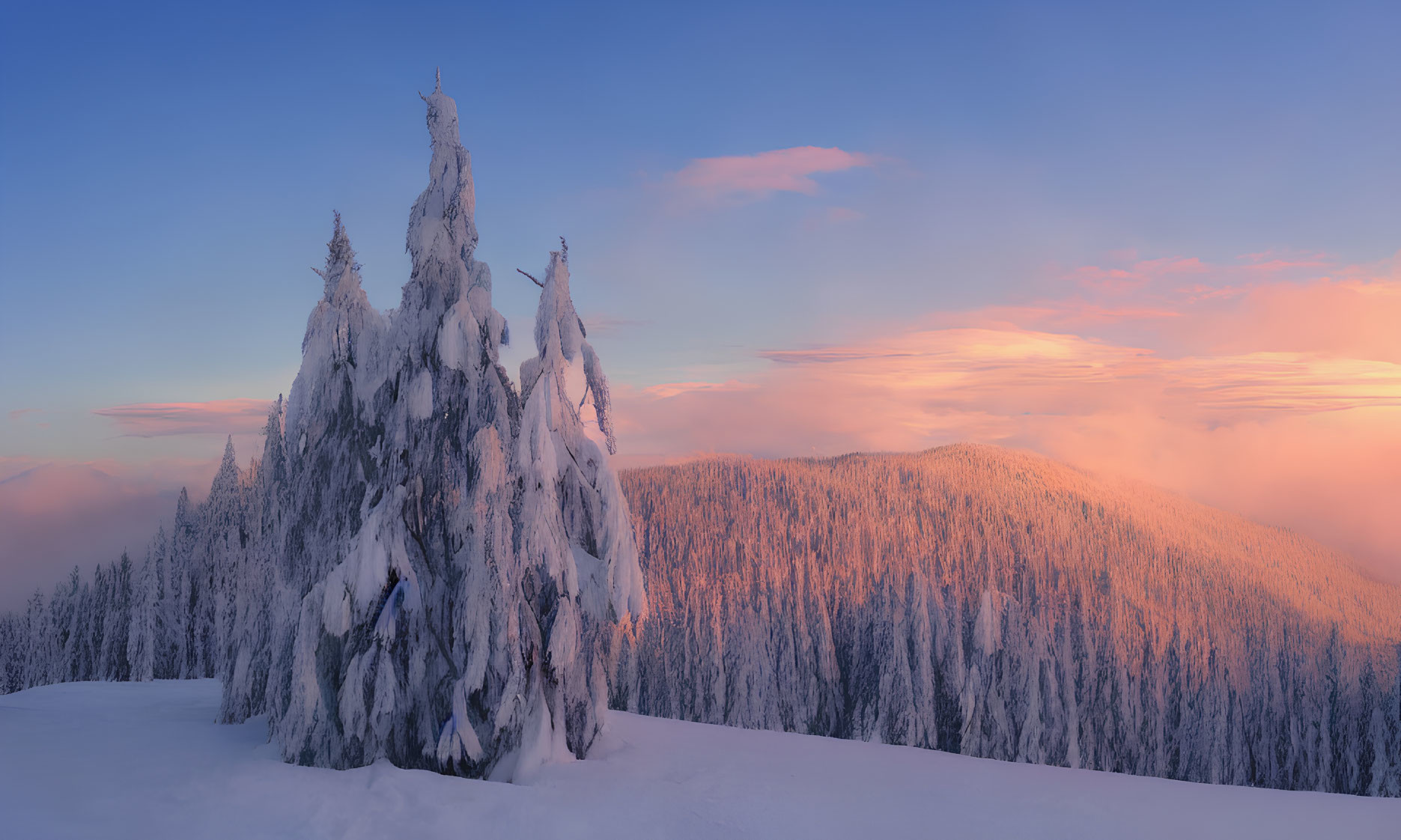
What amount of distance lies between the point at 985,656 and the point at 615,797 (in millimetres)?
40737

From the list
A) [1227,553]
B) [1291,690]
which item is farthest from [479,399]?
[1227,553]

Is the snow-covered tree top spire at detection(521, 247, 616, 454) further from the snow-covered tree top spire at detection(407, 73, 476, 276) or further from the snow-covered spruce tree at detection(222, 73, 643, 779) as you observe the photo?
the snow-covered tree top spire at detection(407, 73, 476, 276)

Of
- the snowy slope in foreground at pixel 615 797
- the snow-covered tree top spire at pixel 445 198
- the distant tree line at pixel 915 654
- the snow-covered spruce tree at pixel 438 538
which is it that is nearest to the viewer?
the snowy slope in foreground at pixel 615 797

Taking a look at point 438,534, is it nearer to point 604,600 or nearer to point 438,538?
point 438,538

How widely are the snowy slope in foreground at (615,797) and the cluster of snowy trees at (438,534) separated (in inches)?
32.7

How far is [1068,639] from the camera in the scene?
51.2 metres

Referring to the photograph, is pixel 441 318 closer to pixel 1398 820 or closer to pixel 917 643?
pixel 1398 820

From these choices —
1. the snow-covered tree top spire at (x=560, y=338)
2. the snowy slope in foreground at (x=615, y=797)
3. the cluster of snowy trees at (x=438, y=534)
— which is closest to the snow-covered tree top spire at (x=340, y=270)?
the cluster of snowy trees at (x=438, y=534)

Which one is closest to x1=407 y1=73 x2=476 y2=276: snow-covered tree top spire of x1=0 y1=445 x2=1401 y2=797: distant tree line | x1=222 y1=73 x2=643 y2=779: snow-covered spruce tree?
x1=222 y1=73 x2=643 y2=779: snow-covered spruce tree

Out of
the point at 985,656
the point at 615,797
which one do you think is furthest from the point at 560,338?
the point at 985,656

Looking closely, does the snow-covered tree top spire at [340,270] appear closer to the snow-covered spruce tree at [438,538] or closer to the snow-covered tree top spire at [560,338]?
the snow-covered spruce tree at [438,538]

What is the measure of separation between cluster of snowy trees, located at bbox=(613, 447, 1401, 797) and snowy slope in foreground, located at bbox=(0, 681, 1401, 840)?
21.6 meters

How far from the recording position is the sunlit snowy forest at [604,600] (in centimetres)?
961

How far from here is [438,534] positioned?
10.2 m
